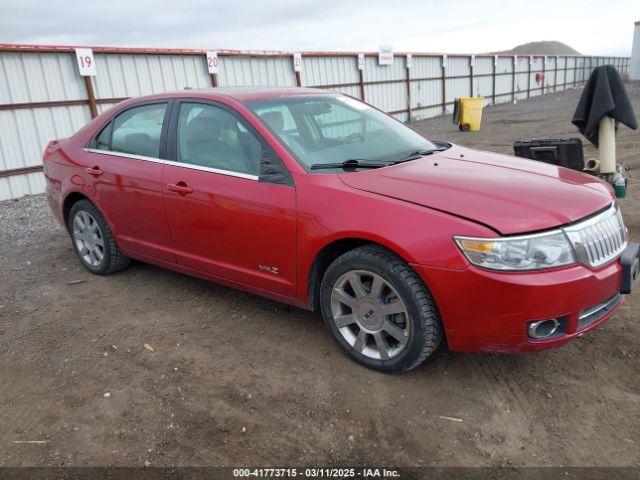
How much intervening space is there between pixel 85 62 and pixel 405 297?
35.5 ft

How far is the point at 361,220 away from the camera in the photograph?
2822 millimetres

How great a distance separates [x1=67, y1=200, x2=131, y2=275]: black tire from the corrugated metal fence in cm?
634


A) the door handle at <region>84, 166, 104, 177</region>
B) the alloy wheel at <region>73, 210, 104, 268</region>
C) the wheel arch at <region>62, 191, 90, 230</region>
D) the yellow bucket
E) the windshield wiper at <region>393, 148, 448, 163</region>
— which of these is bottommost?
the yellow bucket

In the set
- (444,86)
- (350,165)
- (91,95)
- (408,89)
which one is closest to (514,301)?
(350,165)

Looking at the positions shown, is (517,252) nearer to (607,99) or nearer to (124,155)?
(124,155)

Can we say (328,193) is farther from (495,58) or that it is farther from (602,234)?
(495,58)

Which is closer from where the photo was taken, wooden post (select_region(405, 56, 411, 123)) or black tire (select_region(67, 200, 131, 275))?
black tire (select_region(67, 200, 131, 275))

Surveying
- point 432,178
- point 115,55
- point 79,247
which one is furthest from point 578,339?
point 115,55

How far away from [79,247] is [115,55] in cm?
845

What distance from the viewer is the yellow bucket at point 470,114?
17875 millimetres

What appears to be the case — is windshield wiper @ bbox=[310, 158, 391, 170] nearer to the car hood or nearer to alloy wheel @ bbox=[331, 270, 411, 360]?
the car hood

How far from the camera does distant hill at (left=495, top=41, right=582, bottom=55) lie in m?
104

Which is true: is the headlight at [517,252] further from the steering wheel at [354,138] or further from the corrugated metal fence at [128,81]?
the corrugated metal fence at [128,81]

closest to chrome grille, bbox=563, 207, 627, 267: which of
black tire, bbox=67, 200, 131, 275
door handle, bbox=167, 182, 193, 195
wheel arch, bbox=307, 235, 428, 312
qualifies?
wheel arch, bbox=307, 235, 428, 312
